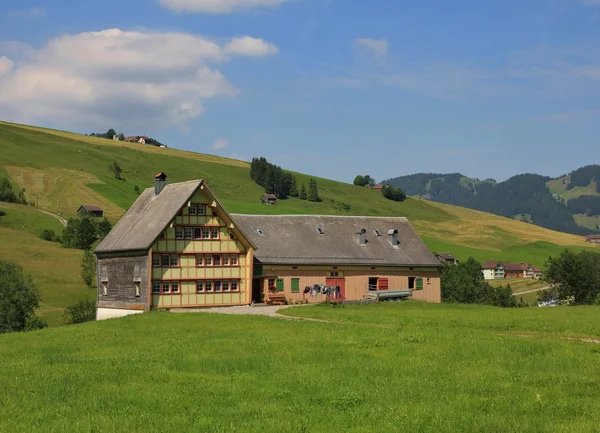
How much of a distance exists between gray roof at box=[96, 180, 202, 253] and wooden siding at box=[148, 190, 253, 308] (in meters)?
0.77

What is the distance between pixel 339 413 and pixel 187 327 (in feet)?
76.7

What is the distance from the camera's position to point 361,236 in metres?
71.4

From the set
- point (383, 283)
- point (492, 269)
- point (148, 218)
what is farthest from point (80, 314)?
point (492, 269)

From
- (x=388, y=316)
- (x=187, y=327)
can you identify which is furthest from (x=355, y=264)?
(x=187, y=327)

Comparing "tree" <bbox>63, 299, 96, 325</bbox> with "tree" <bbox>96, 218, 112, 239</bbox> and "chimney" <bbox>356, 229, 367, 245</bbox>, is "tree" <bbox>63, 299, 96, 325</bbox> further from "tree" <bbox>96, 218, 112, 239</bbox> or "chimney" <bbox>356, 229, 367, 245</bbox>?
"tree" <bbox>96, 218, 112, 239</bbox>

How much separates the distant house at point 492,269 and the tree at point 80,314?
120435 mm

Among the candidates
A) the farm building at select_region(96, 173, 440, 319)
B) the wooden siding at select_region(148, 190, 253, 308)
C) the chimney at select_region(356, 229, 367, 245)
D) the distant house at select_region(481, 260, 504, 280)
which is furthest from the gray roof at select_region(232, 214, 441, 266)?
the distant house at select_region(481, 260, 504, 280)

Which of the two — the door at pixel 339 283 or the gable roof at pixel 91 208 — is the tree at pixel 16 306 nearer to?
the door at pixel 339 283

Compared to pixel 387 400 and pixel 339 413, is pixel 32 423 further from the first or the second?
pixel 387 400

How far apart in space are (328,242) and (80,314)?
29.9 metres

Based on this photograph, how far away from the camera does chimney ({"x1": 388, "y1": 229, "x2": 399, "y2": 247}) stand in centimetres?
7256

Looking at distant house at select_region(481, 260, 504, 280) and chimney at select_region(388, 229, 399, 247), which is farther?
distant house at select_region(481, 260, 504, 280)

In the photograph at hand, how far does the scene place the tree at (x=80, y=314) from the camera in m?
83.0

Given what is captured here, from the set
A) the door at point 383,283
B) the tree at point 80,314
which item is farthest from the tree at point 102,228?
the door at point 383,283
